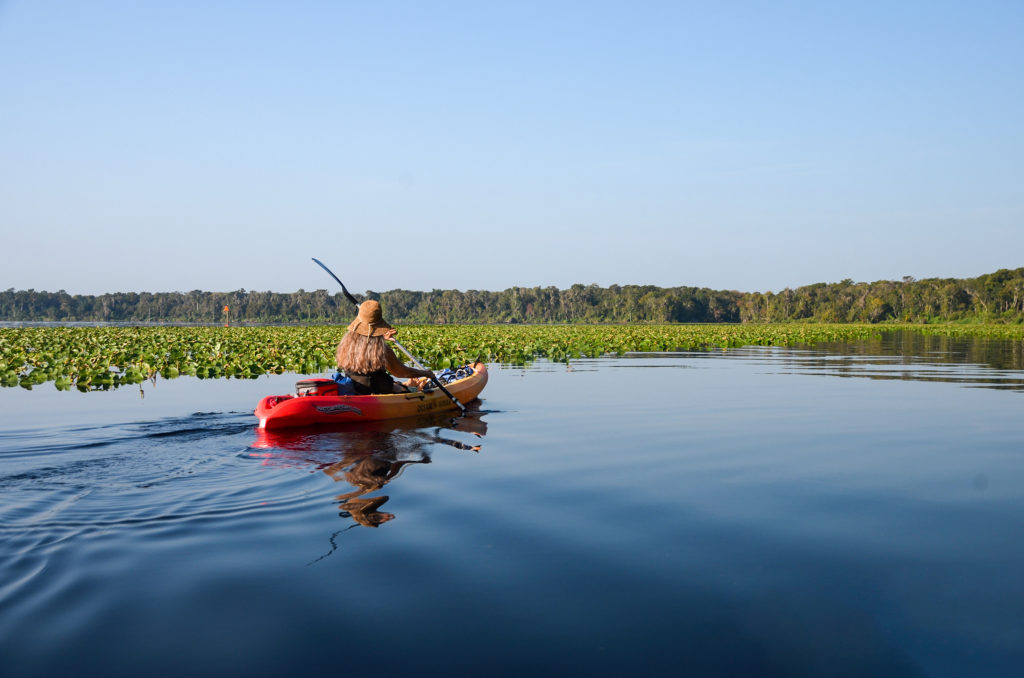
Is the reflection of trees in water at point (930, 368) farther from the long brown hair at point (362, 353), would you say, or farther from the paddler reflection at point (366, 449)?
the long brown hair at point (362, 353)

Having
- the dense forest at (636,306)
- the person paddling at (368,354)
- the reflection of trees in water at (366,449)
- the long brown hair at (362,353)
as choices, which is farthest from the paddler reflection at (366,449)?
the dense forest at (636,306)

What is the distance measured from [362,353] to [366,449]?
7.93 feet

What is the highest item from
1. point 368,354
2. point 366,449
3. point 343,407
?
point 368,354

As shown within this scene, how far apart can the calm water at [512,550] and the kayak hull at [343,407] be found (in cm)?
40

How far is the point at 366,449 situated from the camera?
29.4 feet

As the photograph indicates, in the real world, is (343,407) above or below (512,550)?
above

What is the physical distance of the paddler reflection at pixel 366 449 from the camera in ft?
20.9

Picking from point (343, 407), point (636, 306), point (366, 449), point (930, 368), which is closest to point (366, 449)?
point (366, 449)

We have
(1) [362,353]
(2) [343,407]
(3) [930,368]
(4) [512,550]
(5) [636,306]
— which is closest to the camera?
(4) [512,550]

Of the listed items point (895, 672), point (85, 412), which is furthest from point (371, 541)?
point (85, 412)

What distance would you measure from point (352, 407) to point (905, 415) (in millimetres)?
8485

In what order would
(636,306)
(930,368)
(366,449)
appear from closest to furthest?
(366,449)
(930,368)
(636,306)

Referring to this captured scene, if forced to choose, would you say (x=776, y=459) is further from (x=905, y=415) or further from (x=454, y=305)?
(x=454, y=305)

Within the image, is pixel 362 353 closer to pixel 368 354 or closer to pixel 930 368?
pixel 368 354
